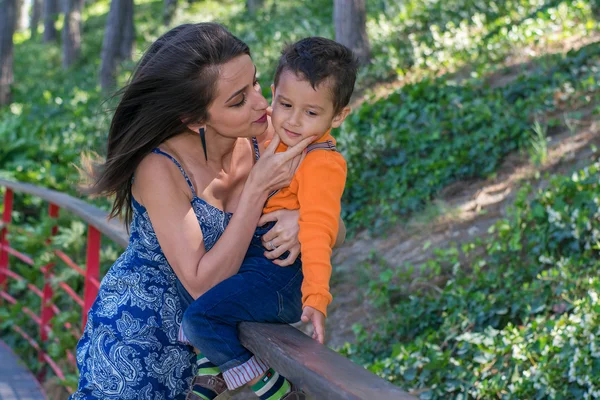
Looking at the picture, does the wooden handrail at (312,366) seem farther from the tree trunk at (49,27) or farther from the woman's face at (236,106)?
the tree trunk at (49,27)

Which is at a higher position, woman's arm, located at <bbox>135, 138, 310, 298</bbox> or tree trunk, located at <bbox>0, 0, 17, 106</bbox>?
woman's arm, located at <bbox>135, 138, 310, 298</bbox>

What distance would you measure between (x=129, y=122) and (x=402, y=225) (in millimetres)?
4346

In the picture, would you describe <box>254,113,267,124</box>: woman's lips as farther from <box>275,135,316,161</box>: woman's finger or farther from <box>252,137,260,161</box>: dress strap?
<box>252,137,260,161</box>: dress strap

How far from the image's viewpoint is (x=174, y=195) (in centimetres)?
243

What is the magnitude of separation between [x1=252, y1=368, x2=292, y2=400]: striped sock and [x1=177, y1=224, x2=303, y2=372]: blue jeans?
11 centimetres

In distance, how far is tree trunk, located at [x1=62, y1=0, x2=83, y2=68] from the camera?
20.1 meters

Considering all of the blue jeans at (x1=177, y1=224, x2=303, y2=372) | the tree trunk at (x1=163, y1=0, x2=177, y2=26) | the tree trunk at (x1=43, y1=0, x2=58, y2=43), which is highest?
the blue jeans at (x1=177, y1=224, x2=303, y2=372)

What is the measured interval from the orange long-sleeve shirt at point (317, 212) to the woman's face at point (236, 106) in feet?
0.68

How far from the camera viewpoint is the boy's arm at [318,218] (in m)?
2.23

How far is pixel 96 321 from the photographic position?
262 cm

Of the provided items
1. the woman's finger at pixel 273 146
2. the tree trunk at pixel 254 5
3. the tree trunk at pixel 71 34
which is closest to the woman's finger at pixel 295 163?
the woman's finger at pixel 273 146

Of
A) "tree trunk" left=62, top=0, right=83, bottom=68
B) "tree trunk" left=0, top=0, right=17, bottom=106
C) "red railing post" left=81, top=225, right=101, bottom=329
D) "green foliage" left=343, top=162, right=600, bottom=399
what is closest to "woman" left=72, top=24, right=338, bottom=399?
"red railing post" left=81, top=225, right=101, bottom=329

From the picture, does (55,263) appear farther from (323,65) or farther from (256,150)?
(323,65)

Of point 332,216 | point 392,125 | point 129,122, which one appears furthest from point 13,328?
point 332,216
